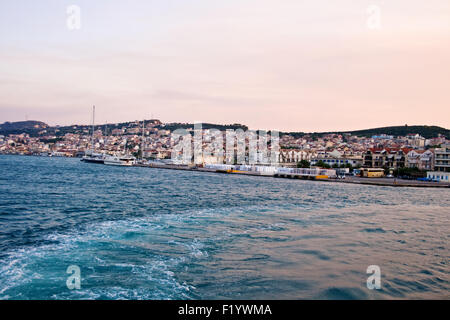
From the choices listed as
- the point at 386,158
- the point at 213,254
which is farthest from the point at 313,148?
the point at 213,254

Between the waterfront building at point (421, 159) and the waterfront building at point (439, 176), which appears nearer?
the waterfront building at point (439, 176)

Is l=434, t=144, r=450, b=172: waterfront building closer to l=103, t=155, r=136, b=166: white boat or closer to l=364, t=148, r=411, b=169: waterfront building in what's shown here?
l=364, t=148, r=411, b=169: waterfront building

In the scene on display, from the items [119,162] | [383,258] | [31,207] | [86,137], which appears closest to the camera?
[383,258]

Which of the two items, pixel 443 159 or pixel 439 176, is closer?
pixel 439 176

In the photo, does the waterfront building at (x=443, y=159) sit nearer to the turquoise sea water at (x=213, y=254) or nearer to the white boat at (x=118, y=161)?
the turquoise sea water at (x=213, y=254)

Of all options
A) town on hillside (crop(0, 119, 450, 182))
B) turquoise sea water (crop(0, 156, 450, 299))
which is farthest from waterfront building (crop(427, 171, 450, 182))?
turquoise sea water (crop(0, 156, 450, 299))

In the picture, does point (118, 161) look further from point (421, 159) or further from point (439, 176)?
point (421, 159)

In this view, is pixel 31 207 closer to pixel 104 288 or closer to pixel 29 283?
pixel 29 283

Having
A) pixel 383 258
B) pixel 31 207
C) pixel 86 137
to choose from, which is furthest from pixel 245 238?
pixel 86 137

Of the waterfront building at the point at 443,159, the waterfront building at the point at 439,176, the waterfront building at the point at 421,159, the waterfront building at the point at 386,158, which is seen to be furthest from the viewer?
the waterfront building at the point at 386,158

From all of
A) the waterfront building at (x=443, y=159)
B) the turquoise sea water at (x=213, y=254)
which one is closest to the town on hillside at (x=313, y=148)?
the waterfront building at (x=443, y=159)

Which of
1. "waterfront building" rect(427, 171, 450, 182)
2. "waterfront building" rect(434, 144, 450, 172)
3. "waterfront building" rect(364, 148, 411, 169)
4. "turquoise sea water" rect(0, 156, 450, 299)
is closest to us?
"turquoise sea water" rect(0, 156, 450, 299)
